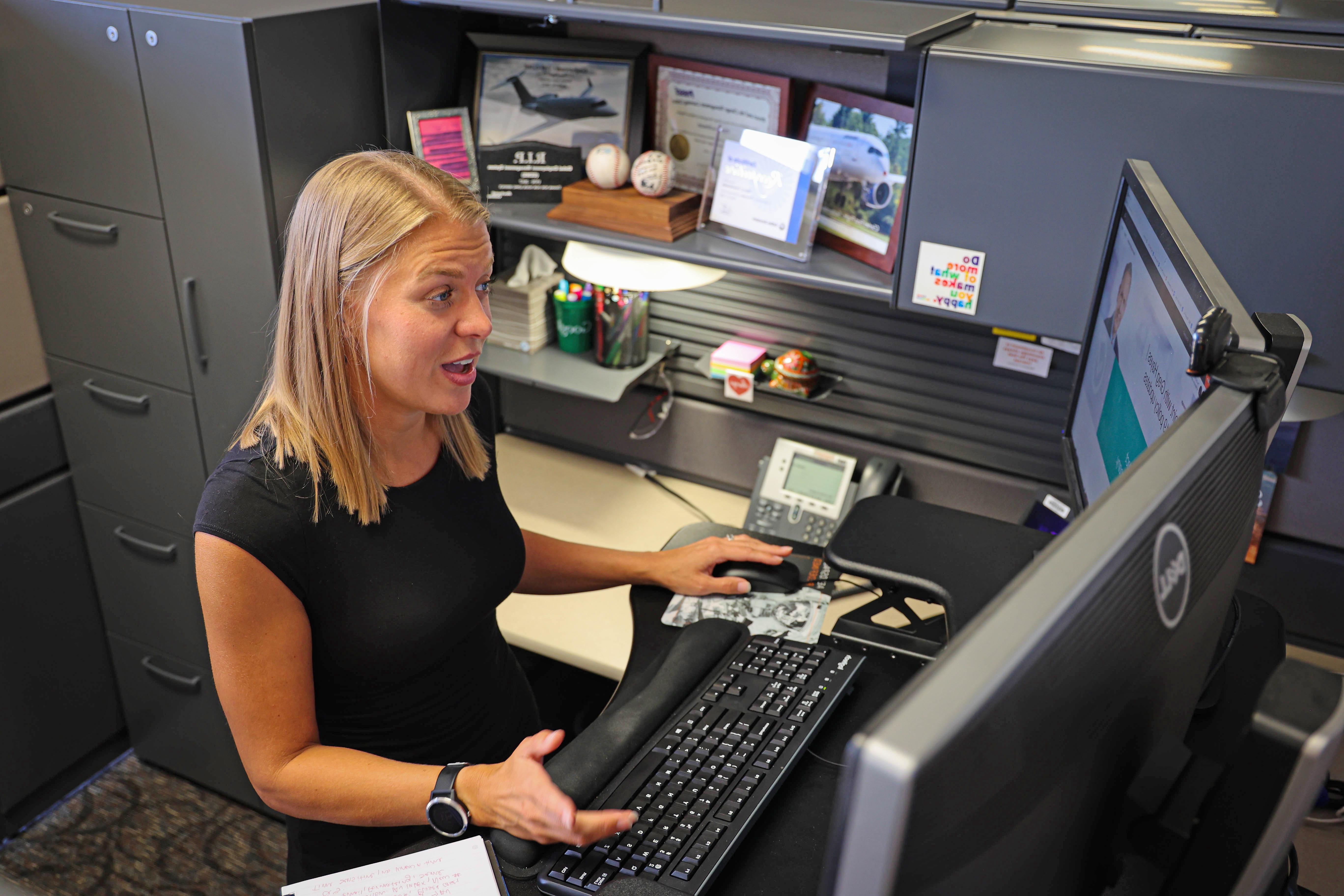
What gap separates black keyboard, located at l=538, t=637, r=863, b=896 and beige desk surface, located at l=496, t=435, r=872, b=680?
0.92 ft

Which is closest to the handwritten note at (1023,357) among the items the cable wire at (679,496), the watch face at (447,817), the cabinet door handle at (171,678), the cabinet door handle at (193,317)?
the cable wire at (679,496)

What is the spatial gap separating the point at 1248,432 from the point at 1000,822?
1.14 feet

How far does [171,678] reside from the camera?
2.12 meters

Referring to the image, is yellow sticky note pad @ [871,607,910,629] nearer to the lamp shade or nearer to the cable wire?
the cable wire

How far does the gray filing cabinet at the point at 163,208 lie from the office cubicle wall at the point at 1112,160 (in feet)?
3.23

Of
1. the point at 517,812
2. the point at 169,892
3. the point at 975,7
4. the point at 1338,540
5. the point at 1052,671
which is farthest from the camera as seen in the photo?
the point at 169,892

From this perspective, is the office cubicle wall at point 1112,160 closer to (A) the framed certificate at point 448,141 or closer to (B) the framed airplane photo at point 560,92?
(B) the framed airplane photo at point 560,92

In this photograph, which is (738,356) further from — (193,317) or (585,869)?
(585,869)

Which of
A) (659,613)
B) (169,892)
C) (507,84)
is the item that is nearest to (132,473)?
(169,892)

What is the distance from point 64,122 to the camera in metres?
1.69

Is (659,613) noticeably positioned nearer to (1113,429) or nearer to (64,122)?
(1113,429)

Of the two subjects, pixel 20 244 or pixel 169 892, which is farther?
pixel 169 892

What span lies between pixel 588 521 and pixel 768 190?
0.77 meters

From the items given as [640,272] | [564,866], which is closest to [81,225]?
[640,272]
